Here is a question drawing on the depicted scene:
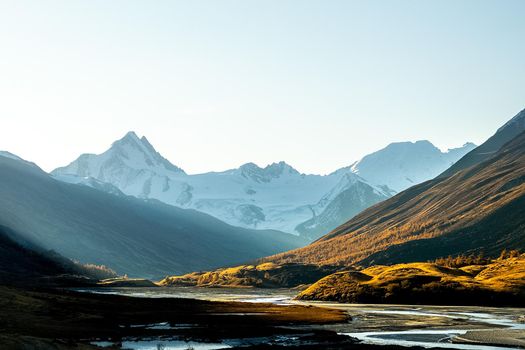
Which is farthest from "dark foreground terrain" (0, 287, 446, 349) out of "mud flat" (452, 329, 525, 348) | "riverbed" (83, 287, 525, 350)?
"mud flat" (452, 329, 525, 348)

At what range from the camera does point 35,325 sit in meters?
93.9

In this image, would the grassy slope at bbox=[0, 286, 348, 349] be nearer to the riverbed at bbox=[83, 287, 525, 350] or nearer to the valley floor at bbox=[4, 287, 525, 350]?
the valley floor at bbox=[4, 287, 525, 350]

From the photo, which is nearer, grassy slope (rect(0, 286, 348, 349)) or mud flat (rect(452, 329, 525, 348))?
grassy slope (rect(0, 286, 348, 349))

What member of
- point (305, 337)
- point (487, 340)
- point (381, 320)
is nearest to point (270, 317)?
point (381, 320)

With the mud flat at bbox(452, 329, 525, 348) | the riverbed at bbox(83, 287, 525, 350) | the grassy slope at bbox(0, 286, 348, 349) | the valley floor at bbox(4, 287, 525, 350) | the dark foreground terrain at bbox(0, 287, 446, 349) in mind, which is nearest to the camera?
the dark foreground terrain at bbox(0, 287, 446, 349)

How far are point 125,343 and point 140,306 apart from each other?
234ft

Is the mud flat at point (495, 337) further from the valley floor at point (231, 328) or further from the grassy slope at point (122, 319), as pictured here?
the grassy slope at point (122, 319)

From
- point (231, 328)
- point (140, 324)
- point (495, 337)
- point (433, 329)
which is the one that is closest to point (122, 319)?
point (140, 324)

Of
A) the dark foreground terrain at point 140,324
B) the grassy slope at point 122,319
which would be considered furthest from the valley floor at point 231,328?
the grassy slope at point 122,319

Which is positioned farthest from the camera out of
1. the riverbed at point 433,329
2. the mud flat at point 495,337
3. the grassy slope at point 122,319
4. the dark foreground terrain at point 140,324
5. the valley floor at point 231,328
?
the mud flat at point 495,337

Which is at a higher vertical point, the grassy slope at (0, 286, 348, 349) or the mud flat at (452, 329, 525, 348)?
the grassy slope at (0, 286, 348, 349)

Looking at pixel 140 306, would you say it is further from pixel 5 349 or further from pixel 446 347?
pixel 5 349

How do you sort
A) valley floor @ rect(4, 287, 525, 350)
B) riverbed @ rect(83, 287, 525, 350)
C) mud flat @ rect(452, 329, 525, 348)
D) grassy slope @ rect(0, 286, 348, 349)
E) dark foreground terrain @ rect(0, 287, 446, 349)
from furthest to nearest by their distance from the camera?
mud flat @ rect(452, 329, 525, 348), grassy slope @ rect(0, 286, 348, 349), riverbed @ rect(83, 287, 525, 350), valley floor @ rect(4, 287, 525, 350), dark foreground terrain @ rect(0, 287, 446, 349)

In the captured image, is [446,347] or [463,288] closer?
[446,347]
